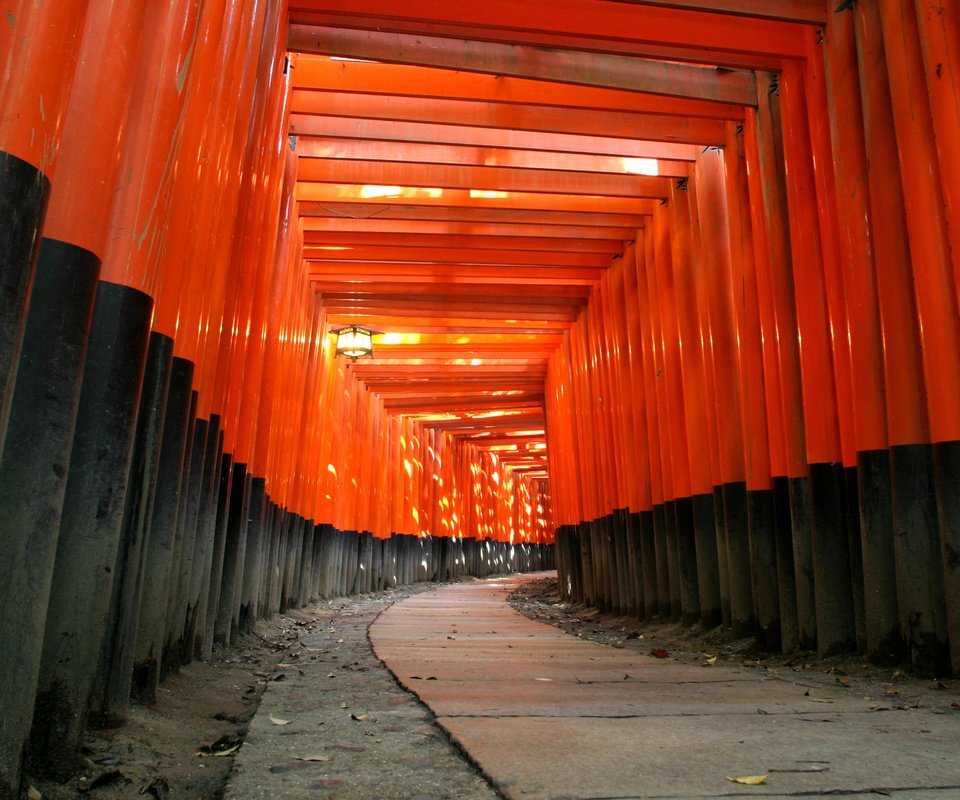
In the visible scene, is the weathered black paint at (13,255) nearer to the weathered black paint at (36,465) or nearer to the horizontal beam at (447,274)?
the weathered black paint at (36,465)

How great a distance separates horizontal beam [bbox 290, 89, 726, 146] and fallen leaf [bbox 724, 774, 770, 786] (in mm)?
5770

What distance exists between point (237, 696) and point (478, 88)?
5012 millimetres

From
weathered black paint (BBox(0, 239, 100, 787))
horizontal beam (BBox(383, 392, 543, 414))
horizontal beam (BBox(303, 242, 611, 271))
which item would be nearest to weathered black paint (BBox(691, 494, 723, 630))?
horizontal beam (BBox(303, 242, 611, 271))

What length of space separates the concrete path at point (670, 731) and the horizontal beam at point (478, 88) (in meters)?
4.46

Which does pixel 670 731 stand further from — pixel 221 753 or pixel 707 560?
pixel 707 560

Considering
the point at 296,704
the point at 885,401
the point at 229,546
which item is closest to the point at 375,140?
the point at 229,546

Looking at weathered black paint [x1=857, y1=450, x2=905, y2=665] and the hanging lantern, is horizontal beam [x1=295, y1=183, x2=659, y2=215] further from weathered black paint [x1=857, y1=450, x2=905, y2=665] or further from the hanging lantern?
weathered black paint [x1=857, y1=450, x2=905, y2=665]

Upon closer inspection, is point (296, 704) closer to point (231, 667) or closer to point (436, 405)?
point (231, 667)

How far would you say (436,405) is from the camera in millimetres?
17125

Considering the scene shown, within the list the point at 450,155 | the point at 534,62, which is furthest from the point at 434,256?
the point at 534,62

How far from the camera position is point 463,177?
7836mm

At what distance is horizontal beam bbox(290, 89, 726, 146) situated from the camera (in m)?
6.61

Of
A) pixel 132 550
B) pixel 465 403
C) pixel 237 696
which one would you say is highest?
pixel 465 403

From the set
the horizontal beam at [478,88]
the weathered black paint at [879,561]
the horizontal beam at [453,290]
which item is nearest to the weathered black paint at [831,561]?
the weathered black paint at [879,561]
